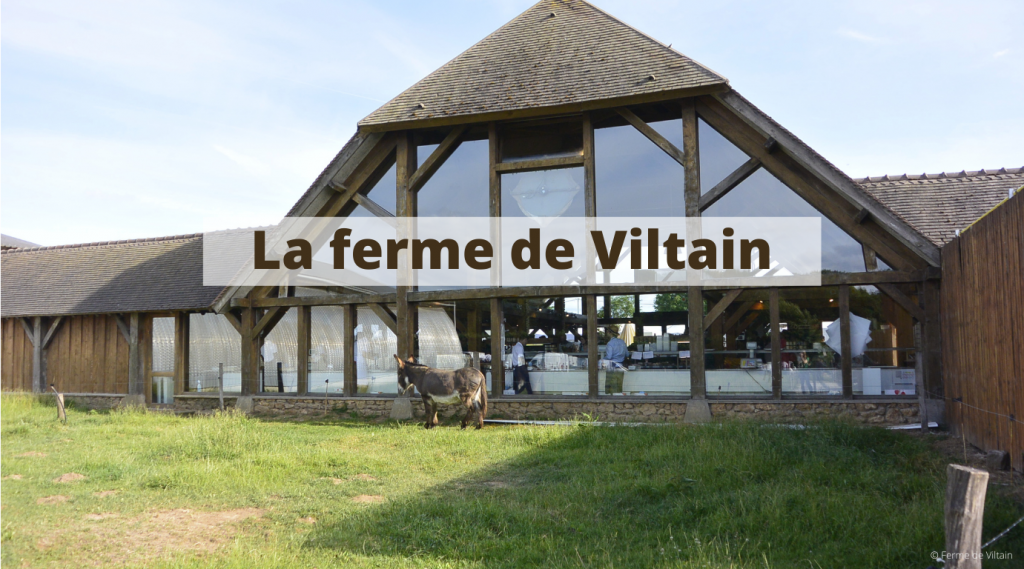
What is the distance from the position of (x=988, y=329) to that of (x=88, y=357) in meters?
21.5

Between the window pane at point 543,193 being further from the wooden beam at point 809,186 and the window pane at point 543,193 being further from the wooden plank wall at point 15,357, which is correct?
the wooden plank wall at point 15,357

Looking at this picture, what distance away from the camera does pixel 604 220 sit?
1498cm

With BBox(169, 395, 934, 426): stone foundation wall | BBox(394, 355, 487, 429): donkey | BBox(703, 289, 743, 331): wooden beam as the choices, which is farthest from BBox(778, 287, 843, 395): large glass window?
BBox(394, 355, 487, 429): donkey

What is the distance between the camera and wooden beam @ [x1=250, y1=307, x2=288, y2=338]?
17.4 meters

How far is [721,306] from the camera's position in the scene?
45.6 feet

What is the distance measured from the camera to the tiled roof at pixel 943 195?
14.1 metres

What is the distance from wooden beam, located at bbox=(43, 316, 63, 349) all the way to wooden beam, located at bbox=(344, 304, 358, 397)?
10220mm

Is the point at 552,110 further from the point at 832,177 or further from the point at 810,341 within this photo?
the point at 810,341

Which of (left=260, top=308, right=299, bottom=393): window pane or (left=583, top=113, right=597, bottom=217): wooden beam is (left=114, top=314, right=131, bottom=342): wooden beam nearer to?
(left=260, top=308, right=299, bottom=393): window pane

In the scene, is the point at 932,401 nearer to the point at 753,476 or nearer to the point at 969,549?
the point at 753,476

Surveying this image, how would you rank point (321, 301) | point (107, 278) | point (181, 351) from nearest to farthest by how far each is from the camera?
point (321, 301) < point (181, 351) < point (107, 278)

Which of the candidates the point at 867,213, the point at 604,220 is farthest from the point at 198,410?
the point at 867,213

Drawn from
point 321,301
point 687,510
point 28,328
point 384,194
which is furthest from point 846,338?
point 28,328

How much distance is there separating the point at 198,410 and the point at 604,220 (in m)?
11.2
